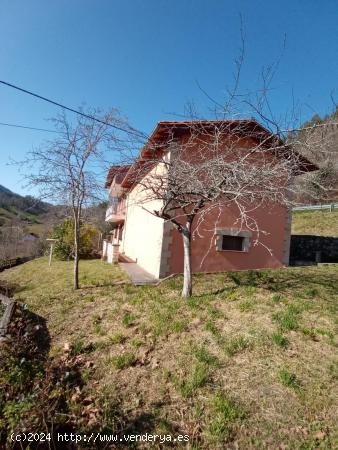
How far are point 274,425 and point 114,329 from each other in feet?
11.8

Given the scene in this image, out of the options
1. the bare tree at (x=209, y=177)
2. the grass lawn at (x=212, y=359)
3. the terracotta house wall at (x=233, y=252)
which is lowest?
the grass lawn at (x=212, y=359)

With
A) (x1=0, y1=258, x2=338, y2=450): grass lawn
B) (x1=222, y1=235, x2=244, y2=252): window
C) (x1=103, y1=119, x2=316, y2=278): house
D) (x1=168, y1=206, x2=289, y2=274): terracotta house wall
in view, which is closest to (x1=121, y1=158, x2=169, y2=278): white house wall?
(x1=103, y1=119, x2=316, y2=278): house

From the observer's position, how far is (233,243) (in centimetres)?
1003

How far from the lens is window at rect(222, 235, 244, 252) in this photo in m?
9.90

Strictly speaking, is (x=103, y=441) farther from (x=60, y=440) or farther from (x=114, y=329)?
(x=114, y=329)

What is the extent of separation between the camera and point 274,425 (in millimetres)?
3459

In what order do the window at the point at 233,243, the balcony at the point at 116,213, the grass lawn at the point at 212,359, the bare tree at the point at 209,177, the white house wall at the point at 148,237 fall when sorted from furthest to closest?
the balcony at the point at 116,213 < the window at the point at 233,243 < the white house wall at the point at 148,237 < the bare tree at the point at 209,177 < the grass lawn at the point at 212,359

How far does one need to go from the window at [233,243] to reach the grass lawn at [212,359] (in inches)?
82.6

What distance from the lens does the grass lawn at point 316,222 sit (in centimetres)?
1872

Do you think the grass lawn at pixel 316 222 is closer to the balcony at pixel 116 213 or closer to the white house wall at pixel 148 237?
the white house wall at pixel 148 237

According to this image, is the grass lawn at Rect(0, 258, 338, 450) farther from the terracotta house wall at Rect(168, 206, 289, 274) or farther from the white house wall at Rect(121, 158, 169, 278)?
the white house wall at Rect(121, 158, 169, 278)

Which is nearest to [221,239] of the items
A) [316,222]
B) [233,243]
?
[233,243]

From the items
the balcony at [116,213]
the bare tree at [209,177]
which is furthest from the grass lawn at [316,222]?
the bare tree at [209,177]

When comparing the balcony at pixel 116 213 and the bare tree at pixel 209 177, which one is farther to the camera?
the balcony at pixel 116 213
